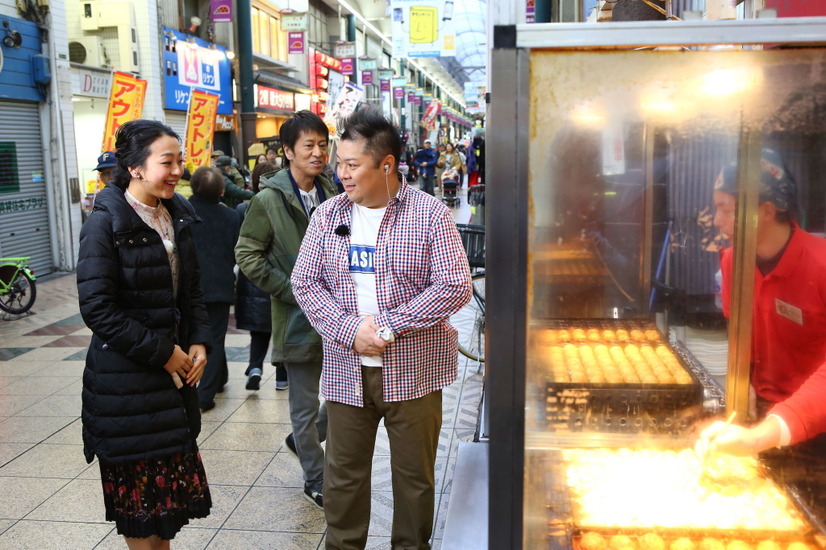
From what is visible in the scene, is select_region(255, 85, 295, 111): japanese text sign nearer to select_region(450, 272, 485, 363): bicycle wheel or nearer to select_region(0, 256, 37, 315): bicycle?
select_region(0, 256, 37, 315): bicycle

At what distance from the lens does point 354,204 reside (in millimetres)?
3201

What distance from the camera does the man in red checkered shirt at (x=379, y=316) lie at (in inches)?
118

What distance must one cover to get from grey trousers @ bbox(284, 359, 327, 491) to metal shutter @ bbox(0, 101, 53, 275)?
9.62 metres

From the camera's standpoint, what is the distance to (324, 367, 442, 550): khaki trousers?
3158 millimetres

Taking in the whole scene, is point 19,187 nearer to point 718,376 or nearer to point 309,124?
point 309,124

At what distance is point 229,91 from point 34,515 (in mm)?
18794

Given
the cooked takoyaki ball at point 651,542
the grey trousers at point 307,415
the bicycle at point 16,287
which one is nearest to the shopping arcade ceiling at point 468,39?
the bicycle at point 16,287

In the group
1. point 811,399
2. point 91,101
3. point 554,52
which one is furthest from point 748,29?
point 91,101

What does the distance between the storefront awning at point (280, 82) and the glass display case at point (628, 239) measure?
2174 cm

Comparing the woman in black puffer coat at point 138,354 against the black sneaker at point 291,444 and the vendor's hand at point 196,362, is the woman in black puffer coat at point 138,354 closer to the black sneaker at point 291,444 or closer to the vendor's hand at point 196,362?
the vendor's hand at point 196,362

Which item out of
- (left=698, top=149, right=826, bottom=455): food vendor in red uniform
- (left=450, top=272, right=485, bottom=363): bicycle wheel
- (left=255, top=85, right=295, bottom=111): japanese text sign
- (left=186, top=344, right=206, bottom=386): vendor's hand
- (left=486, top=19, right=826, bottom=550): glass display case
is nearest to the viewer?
(left=486, top=19, right=826, bottom=550): glass display case

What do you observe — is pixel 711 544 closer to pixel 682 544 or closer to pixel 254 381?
pixel 682 544

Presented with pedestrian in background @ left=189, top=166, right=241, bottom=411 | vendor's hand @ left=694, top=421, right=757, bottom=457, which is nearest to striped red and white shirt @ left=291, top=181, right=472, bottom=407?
vendor's hand @ left=694, top=421, right=757, bottom=457

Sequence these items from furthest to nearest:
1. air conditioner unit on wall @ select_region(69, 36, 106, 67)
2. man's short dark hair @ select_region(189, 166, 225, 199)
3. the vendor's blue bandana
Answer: air conditioner unit on wall @ select_region(69, 36, 106, 67)
man's short dark hair @ select_region(189, 166, 225, 199)
the vendor's blue bandana
